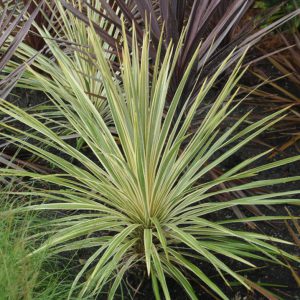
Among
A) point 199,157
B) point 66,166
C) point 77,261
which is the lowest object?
point 77,261

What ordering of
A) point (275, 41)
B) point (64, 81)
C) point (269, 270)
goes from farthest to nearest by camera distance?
1. point (275, 41)
2. point (64, 81)
3. point (269, 270)

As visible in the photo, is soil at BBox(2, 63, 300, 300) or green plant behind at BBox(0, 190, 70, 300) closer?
green plant behind at BBox(0, 190, 70, 300)

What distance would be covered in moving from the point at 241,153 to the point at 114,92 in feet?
3.83

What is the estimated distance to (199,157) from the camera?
2.63 meters

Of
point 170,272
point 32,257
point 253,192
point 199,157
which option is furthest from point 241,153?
point 32,257

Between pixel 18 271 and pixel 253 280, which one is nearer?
pixel 18 271

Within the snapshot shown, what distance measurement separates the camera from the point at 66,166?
8.39 feet

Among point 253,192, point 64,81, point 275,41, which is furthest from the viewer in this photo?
point 275,41

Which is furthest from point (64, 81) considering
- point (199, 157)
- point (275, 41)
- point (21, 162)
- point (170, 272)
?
point (275, 41)

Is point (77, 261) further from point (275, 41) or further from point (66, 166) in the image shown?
point (275, 41)

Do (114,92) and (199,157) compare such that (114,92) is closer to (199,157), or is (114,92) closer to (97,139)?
(97,139)

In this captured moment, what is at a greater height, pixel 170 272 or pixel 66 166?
pixel 66 166

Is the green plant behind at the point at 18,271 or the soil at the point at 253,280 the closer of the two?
the green plant behind at the point at 18,271

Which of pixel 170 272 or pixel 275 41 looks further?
pixel 275 41
